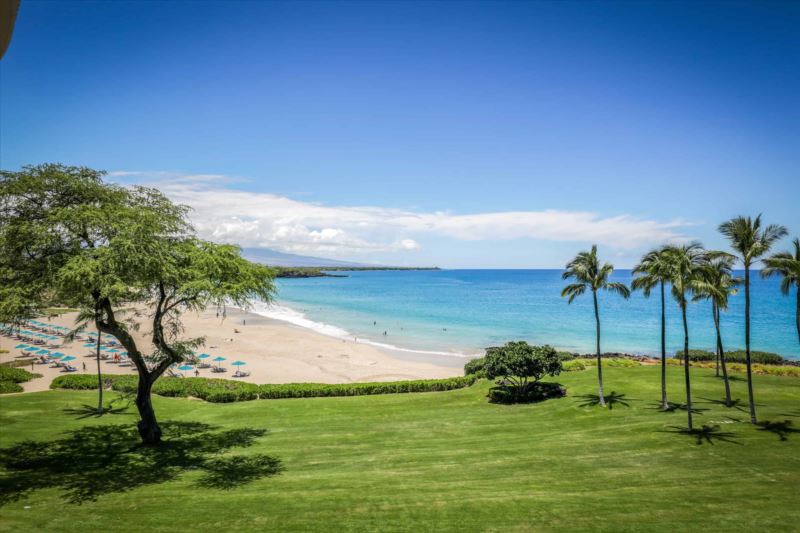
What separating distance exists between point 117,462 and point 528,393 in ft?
87.3

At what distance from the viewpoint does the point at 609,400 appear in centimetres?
3077

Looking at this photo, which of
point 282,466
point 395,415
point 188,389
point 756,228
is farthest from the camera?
point 188,389

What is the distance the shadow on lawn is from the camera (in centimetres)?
1750

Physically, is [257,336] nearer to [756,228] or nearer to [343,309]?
[343,309]

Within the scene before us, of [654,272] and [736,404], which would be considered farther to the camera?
[736,404]

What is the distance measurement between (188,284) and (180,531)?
9.39 m

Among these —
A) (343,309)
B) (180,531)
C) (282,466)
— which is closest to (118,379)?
(282,466)

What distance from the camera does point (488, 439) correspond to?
23781 millimetres

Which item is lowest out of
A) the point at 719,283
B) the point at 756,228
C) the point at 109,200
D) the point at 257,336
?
the point at 257,336

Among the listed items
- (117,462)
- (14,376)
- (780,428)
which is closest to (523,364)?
(780,428)

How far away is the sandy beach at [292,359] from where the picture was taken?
50000 millimetres

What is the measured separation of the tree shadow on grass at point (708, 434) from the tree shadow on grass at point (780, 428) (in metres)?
1.94

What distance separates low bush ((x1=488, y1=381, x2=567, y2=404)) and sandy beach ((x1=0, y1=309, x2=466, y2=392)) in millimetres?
16512

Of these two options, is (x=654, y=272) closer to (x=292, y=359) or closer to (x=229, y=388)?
(x=229, y=388)
